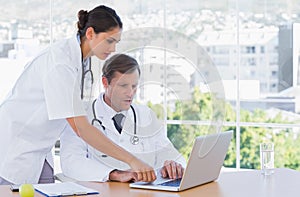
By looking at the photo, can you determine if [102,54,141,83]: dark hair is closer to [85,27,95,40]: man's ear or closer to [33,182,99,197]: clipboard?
[85,27,95,40]: man's ear

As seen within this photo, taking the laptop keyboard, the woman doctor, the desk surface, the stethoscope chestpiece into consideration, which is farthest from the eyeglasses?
the laptop keyboard

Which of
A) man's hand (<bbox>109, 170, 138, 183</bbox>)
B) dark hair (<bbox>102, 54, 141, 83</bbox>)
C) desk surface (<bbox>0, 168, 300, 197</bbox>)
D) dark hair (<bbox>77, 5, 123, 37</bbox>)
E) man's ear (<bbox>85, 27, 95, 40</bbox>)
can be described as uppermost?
dark hair (<bbox>77, 5, 123, 37</bbox>)

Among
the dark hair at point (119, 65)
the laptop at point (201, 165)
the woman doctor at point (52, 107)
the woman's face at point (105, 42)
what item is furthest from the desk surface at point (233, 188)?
the woman's face at point (105, 42)

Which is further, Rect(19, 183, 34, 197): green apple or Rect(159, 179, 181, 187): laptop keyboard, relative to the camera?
Rect(159, 179, 181, 187): laptop keyboard

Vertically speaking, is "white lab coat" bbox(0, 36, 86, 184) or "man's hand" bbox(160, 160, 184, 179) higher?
"white lab coat" bbox(0, 36, 86, 184)

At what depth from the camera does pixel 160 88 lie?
2.86 m

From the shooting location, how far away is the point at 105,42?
2871 millimetres

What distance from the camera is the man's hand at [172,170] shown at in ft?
9.29

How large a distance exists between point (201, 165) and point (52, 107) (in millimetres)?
640

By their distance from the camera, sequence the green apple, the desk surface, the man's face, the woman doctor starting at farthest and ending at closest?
the woman doctor, the man's face, the desk surface, the green apple

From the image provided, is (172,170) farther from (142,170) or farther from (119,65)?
(119,65)

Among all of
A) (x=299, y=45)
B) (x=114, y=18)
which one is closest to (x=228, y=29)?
(x=299, y=45)

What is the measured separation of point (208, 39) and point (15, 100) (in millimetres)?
2990

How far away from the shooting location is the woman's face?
2843 mm
